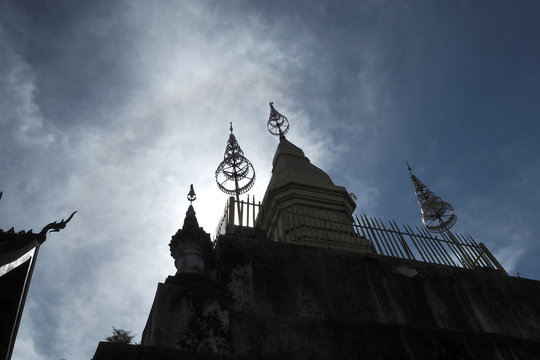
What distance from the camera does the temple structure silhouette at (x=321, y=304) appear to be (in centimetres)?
534

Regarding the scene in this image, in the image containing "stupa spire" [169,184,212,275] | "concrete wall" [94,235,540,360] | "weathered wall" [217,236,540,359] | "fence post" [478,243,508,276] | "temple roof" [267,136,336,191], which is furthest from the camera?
"temple roof" [267,136,336,191]

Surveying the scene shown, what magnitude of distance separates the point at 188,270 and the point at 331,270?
224 cm

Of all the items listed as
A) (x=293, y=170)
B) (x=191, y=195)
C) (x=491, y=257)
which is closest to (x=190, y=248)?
(x=191, y=195)

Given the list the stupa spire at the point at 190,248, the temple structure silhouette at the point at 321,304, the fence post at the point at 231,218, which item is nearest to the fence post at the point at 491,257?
the temple structure silhouette at the point at 321,304

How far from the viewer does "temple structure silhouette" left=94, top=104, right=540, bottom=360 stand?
5340 millimetres

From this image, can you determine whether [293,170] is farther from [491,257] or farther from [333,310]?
[333,310]

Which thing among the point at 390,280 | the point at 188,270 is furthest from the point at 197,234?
the point at 390,280

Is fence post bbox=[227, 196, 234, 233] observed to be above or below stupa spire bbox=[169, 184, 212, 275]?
above

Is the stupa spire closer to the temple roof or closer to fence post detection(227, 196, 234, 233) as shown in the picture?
fence post detection(227, 196, 234, 233)

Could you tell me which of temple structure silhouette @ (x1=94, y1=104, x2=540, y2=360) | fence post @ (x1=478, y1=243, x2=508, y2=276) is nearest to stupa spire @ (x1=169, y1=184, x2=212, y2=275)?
temple structure silhouette @ (x1=94, y1=104, x2=540, y2=360)

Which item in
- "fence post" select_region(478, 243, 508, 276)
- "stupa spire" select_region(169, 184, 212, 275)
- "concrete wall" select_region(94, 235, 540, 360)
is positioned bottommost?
"concrete wall" select_region(94, 235, 540, 360)

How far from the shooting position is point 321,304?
247 inches

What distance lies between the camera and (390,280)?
7066 mm

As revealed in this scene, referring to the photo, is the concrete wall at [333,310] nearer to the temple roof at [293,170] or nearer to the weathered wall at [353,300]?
the weathered wall at [353,300]
